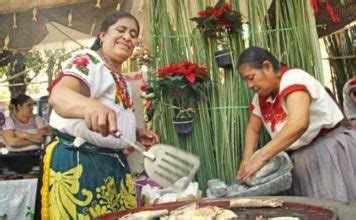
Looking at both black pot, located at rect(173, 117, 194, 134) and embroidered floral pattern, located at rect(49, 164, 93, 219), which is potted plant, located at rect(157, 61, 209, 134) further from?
embroidered floral pattern, located at rect(49, 164, 93, 219)

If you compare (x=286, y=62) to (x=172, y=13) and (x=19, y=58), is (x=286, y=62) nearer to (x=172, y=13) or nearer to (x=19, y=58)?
(x=172, y=13)

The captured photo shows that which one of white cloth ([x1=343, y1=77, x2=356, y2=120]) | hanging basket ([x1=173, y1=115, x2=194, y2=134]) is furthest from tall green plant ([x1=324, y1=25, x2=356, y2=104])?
hanging basket ([x1=173, y1=115, x2=194, y2=134])

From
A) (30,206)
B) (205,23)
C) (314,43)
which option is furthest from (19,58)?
(314,43)

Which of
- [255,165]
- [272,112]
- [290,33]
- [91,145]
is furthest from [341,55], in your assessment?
[91,145]

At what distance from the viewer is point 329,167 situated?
2195mm

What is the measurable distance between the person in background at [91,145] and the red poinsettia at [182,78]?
660 mm

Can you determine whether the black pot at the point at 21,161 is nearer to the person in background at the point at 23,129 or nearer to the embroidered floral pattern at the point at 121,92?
the person in background at the point at 23,129

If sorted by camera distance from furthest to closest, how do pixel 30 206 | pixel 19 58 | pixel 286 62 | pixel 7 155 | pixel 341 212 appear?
pixel 19 58 < pixel 7 155 < pixel 30 206 < pixel 286 62 < pixel 341 212

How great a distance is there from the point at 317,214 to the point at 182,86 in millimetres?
1281

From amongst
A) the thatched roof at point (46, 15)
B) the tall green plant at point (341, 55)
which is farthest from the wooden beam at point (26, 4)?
the tall green plant at point (341, 55)

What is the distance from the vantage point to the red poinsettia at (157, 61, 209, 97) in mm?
2451

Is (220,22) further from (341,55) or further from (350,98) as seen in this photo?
(341,55)

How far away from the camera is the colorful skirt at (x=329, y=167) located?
2172 millimetres

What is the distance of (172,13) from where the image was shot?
9.17 ft
